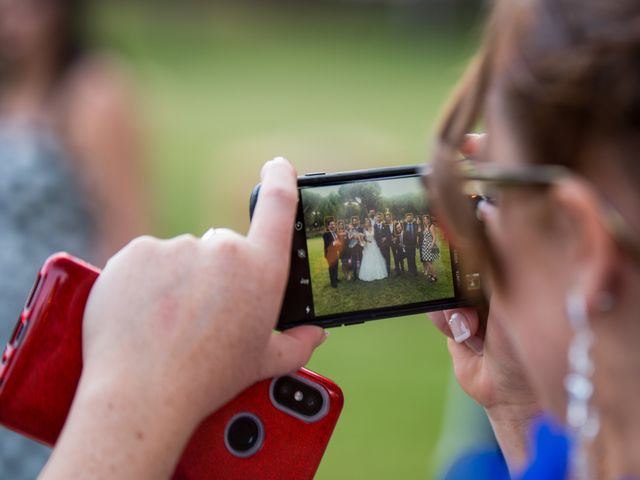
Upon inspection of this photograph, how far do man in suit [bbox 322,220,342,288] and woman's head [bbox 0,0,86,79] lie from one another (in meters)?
2.05

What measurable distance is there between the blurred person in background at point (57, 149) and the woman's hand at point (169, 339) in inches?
64.0

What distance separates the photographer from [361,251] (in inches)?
49.6

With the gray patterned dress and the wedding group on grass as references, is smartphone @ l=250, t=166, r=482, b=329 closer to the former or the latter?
the wedding group on grass

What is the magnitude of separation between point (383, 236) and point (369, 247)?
3 centimetres

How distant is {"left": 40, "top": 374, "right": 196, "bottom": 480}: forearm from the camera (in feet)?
3.18

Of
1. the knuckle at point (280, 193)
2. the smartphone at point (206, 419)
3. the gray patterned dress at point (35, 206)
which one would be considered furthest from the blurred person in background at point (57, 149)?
the knuckle at point (280, 193)

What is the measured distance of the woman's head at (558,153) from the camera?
30.5 inches

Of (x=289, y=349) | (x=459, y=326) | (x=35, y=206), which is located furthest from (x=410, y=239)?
→ (x=35, y=206)

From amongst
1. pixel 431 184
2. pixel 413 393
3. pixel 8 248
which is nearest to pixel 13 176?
pixel 8 248

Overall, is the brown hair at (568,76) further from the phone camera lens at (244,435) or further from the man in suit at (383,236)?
the phone camera lens at (244,435)

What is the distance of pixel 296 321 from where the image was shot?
1.22m

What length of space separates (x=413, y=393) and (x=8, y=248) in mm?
2833

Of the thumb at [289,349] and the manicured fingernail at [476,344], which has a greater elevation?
the thumb at [289,349]

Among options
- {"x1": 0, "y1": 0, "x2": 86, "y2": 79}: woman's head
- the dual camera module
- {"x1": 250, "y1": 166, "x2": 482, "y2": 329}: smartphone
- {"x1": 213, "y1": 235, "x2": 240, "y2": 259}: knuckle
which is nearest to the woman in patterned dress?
{"x1": 250, "y1": 166, "x2": 482, "y2": 329}: smartphone
